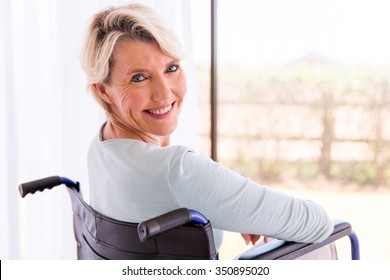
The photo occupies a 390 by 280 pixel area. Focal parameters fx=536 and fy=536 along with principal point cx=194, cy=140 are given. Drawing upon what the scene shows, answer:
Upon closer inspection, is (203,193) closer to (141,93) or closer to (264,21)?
(141,93)

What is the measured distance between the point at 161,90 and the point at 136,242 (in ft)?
1.19

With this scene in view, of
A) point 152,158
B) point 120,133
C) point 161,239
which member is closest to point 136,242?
point 161,239

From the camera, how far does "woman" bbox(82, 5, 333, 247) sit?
107 centimetres

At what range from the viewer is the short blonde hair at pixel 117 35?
118cm

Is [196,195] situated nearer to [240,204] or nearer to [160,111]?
[240,204]

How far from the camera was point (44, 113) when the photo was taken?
197 cm

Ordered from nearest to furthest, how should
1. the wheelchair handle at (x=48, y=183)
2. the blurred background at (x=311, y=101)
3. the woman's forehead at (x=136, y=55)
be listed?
the woman's forehead at (x=136, y=55) < the wheelchair handle at (x=48, y=183) < the blurred background at (x=311, y=101)

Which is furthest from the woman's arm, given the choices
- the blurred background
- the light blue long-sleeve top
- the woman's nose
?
the blurred background

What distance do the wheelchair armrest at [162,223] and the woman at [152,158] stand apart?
0.32 feet

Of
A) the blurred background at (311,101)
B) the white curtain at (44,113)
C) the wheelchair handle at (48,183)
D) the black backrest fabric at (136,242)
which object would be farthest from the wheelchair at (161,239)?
the blurred background at (311,101)

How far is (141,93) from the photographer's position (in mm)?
1224

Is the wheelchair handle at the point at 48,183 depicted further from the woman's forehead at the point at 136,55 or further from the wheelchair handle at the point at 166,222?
the wheelchair handle at the point at 166,222

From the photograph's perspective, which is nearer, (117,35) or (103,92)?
(117,35)

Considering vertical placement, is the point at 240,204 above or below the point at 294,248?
above
